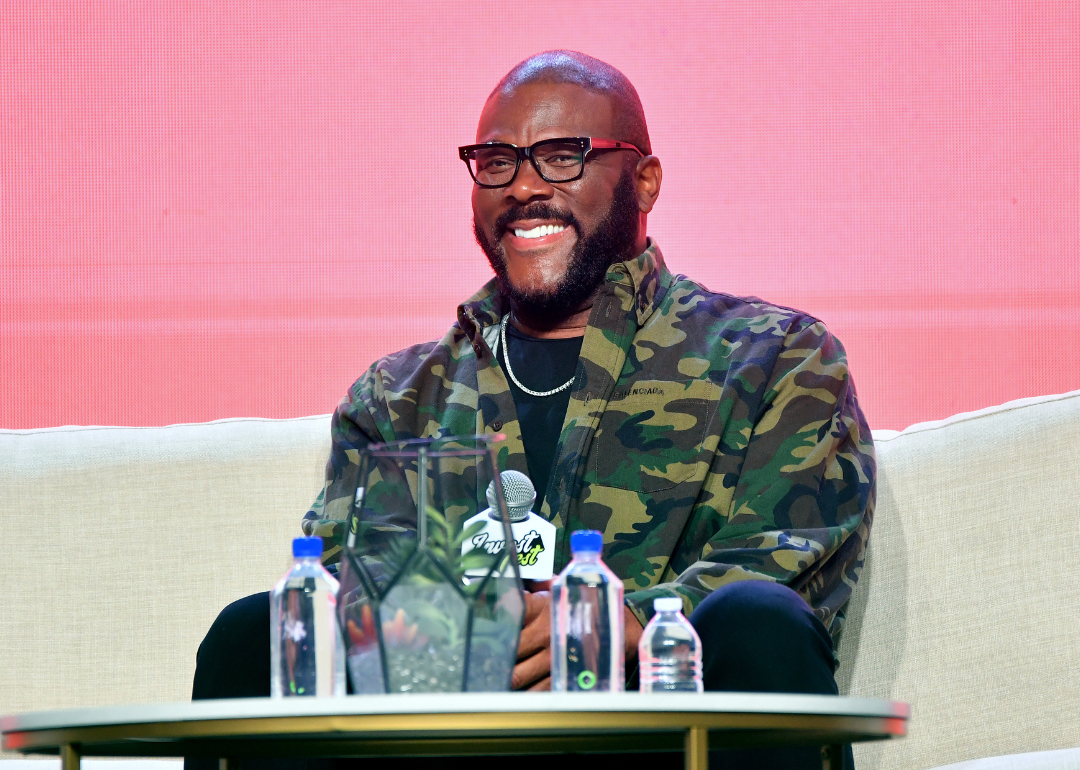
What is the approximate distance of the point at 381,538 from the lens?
2.79 feet

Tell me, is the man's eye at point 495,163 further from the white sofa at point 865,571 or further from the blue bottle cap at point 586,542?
the blue bottle cap at point 586,542

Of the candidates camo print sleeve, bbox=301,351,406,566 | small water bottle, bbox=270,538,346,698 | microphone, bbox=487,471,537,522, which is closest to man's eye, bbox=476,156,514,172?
camo print sleeve, bbox=301,351,406,566

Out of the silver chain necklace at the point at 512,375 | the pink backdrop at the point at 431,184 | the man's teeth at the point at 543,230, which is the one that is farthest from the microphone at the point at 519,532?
the pink backdrop at the point at 431,184

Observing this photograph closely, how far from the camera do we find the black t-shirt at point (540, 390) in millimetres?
1650

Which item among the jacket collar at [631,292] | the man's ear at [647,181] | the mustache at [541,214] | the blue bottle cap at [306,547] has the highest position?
the man's ear at [647,181]

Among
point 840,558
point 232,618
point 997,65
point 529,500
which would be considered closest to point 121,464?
point 232,618

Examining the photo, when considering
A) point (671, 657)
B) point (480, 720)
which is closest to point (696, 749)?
point (480, 720)

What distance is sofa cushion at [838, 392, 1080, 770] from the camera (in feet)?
4.86

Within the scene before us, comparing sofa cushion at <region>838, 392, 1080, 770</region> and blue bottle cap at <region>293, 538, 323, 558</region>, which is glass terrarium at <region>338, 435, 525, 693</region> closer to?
blue bottle cap at <region>293, 538, 323, 558</region>

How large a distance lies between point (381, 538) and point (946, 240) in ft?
5.27

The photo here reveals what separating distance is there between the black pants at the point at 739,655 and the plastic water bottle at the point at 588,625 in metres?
0.17

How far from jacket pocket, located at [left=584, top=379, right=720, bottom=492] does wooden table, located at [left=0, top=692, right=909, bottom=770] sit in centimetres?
67

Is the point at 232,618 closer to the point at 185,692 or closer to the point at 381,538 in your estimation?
the point at 381,538

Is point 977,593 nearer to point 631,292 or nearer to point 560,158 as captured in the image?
point 631,292
